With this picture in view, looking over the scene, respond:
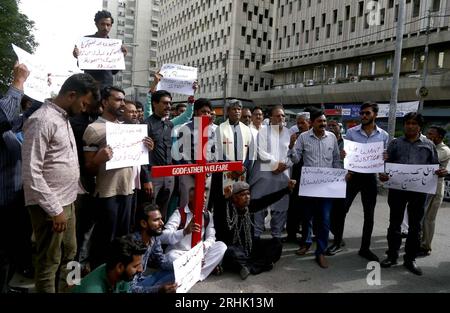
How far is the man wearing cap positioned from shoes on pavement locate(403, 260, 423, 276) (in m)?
2.25

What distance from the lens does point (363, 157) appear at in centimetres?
480

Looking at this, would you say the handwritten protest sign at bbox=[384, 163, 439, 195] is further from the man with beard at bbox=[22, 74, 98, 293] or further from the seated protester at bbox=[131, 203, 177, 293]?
the man with beard at bbox=[22, 74, 98, 293]

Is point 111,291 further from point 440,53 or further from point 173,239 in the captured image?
point 440,53

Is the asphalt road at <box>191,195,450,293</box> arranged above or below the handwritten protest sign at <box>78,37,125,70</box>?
below

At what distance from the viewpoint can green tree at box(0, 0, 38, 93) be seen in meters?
29.3

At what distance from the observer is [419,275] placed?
459cm

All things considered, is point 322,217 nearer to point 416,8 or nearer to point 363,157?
point 363,157

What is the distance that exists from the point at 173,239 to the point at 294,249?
2082 millimetres

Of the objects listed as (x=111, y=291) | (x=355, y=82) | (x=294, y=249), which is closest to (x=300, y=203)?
(x=294, y=249)

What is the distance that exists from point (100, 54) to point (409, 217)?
13.7 feet

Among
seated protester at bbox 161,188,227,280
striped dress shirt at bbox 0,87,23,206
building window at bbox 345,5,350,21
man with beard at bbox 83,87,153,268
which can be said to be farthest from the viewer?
building window at bbox 345,5,350,21

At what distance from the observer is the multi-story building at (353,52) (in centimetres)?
2756

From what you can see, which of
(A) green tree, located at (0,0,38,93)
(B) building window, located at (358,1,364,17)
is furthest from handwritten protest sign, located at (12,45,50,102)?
(B) building window, located at (358,1,364,17)

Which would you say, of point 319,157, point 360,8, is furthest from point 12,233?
point 360,8
